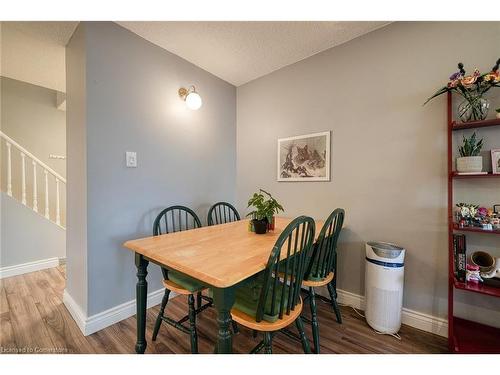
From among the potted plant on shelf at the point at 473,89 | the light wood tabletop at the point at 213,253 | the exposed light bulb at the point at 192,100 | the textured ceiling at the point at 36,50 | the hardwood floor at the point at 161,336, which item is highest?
the textured ceiling at the point at 36,50

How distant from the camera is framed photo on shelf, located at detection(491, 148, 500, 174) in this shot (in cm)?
127

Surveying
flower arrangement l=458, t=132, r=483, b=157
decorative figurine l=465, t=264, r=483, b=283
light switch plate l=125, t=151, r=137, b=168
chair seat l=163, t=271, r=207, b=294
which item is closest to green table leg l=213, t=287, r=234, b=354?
chair seat l=163, t=271, r=207, b=294

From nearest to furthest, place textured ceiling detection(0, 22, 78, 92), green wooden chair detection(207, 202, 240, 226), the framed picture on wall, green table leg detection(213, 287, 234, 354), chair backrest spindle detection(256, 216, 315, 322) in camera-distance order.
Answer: green table leg detection(213, 287, 234, 354)
chair backrest spindle detection(256, 216, 315, 322)
textured ceiling detection(0, 22, 78, 92)
the framed picture on wall
green wooden chair detection(207, 202, 240, 226)

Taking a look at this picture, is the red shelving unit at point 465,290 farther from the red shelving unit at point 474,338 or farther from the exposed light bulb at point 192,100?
the exposed light bulb at point 192,100

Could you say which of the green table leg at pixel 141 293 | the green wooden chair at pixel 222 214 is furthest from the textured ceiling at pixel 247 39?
the green table leg at pixel 141 293

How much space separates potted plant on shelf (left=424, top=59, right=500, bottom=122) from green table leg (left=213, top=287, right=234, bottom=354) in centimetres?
175

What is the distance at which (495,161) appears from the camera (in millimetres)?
1284

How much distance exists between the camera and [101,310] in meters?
1.58

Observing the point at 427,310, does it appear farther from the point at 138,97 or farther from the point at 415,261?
the point at 138,97

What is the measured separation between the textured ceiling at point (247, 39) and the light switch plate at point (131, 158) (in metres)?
1.01

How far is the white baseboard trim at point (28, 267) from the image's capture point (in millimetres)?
2341

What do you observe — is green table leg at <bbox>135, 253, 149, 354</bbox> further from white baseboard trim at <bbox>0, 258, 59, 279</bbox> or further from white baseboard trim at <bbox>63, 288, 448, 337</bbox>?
white baseboard trim at <bbox>0, 258, 59, 279</bbox>
